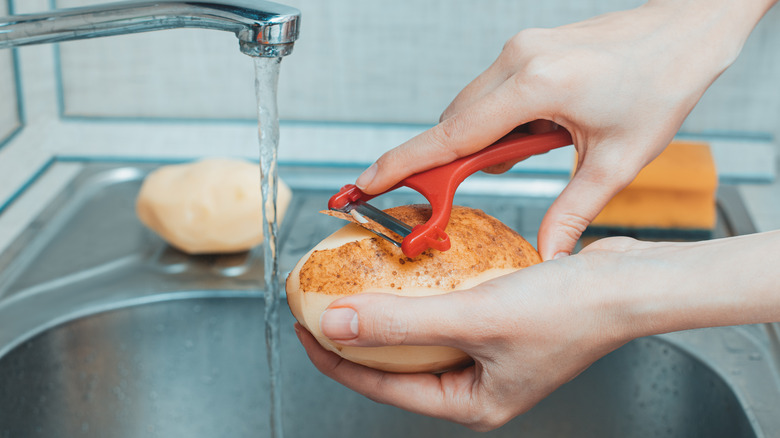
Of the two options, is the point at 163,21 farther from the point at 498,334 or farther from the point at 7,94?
the point at 7,94

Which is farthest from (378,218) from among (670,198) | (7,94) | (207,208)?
(7,94)

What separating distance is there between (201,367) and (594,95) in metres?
0.57

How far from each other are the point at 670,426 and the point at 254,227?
1.80 feet

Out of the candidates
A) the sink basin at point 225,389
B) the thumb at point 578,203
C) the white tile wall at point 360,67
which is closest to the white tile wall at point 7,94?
the white tile wall at point 360,67

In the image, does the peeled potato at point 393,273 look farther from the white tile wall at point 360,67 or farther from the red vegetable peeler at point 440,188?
the white tile wall at point 360,67

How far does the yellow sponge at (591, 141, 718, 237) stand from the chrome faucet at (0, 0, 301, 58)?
0.56 meters

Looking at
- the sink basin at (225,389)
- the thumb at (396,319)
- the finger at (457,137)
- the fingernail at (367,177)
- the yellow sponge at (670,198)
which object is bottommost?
the sink basin at (225,389)

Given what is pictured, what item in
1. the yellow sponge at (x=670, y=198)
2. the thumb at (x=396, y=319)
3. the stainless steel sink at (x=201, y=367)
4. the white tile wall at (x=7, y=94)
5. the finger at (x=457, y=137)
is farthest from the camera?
the white tile wall at (x=7, y=94)

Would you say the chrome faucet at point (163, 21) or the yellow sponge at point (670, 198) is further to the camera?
the yellow sponge at point (670, 198)

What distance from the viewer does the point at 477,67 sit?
1152mm

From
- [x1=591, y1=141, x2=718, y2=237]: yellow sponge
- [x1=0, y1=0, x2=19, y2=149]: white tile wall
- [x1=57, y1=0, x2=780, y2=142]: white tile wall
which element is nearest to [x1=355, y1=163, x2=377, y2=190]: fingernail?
[x1=591, y1=141, x2=718, y2=237]: yellow sponge

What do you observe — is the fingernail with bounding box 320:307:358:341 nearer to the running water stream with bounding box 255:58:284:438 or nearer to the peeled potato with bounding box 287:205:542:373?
the peeled potato with bounding box 287:205:542:373

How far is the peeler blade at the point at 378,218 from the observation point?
0.59 meters

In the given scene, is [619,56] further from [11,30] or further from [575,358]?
[11,30]
